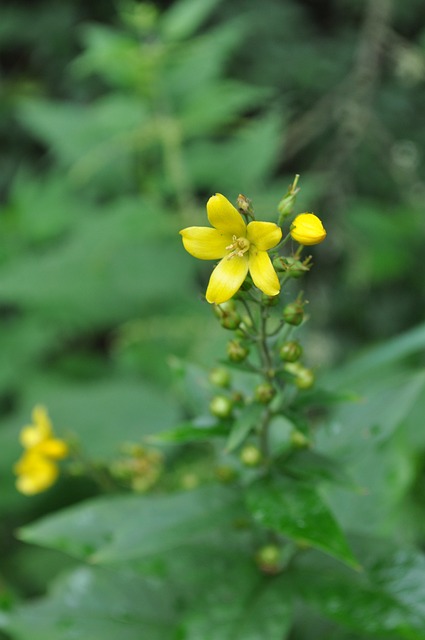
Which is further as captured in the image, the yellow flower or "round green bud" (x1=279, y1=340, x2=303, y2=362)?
"round green bud" (x1=279, y1=340, x2=303, y2=362)

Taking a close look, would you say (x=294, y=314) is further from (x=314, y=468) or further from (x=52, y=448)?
(x=52, y=448)

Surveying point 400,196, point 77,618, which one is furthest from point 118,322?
point 77,618

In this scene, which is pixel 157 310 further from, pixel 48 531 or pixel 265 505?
pixel 265 505

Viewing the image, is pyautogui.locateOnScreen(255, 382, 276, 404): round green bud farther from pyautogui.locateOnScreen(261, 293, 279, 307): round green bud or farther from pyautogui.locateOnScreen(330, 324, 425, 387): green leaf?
pyautogui.locateOnScreen(330, 324, 425, 387): green leaf

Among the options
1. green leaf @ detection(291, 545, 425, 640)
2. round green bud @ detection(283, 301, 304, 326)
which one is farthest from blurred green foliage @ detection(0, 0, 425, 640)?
round green bud @ detection(283, 301, 304, 326)

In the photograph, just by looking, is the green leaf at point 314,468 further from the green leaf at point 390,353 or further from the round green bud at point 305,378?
the green leaf at point 390,353

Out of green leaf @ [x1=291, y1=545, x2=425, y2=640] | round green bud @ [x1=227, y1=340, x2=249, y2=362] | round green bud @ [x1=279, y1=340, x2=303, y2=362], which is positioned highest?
round green bud @ [x1=227, y1=340, x2=249, y2=362]

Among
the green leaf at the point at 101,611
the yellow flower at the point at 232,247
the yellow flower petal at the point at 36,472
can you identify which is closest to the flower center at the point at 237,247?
the yellow flower at the point at 232,247
